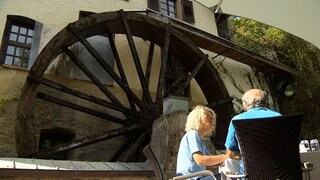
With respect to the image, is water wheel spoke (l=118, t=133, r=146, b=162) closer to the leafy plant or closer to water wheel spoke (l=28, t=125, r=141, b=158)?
water wheel spoke (l=28, t=125, r=141, b=158)

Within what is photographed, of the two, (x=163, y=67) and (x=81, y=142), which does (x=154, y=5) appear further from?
(x=81, y=142)

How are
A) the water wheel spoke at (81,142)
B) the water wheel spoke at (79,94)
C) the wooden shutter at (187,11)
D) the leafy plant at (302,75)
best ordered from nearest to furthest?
the water wheel spoke at (81,142), the water wheel spoke at (79,94), the wooden shutter at (187,11), the leafy plant at (302,75)

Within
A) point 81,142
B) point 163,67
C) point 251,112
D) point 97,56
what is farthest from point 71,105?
point 251,112

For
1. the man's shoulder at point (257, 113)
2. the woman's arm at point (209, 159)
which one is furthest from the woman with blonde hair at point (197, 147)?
the man's shoulder at point (257, 113)

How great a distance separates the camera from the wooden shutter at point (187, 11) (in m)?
10.6

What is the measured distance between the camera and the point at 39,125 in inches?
268

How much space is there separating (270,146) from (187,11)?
30.8ft

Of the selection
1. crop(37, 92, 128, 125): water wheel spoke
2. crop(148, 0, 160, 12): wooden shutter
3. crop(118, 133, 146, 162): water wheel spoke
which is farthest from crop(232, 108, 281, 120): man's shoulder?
crop(148, 0, 160, 12): wooden shutter

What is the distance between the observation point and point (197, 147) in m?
2.32

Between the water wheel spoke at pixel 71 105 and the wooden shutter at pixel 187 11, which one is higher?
the wooden shutter at pixel 187 11

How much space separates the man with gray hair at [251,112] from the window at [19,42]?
5.98 meters

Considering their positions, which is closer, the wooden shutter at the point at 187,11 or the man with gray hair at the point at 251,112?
the man with gray hair at the point at 251,112

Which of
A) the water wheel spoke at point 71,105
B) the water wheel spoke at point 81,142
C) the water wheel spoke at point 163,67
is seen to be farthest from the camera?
the water wheel spoke at point 163,67

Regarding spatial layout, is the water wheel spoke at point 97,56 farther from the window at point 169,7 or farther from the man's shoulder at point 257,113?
the man's shoulder at point 257,113
